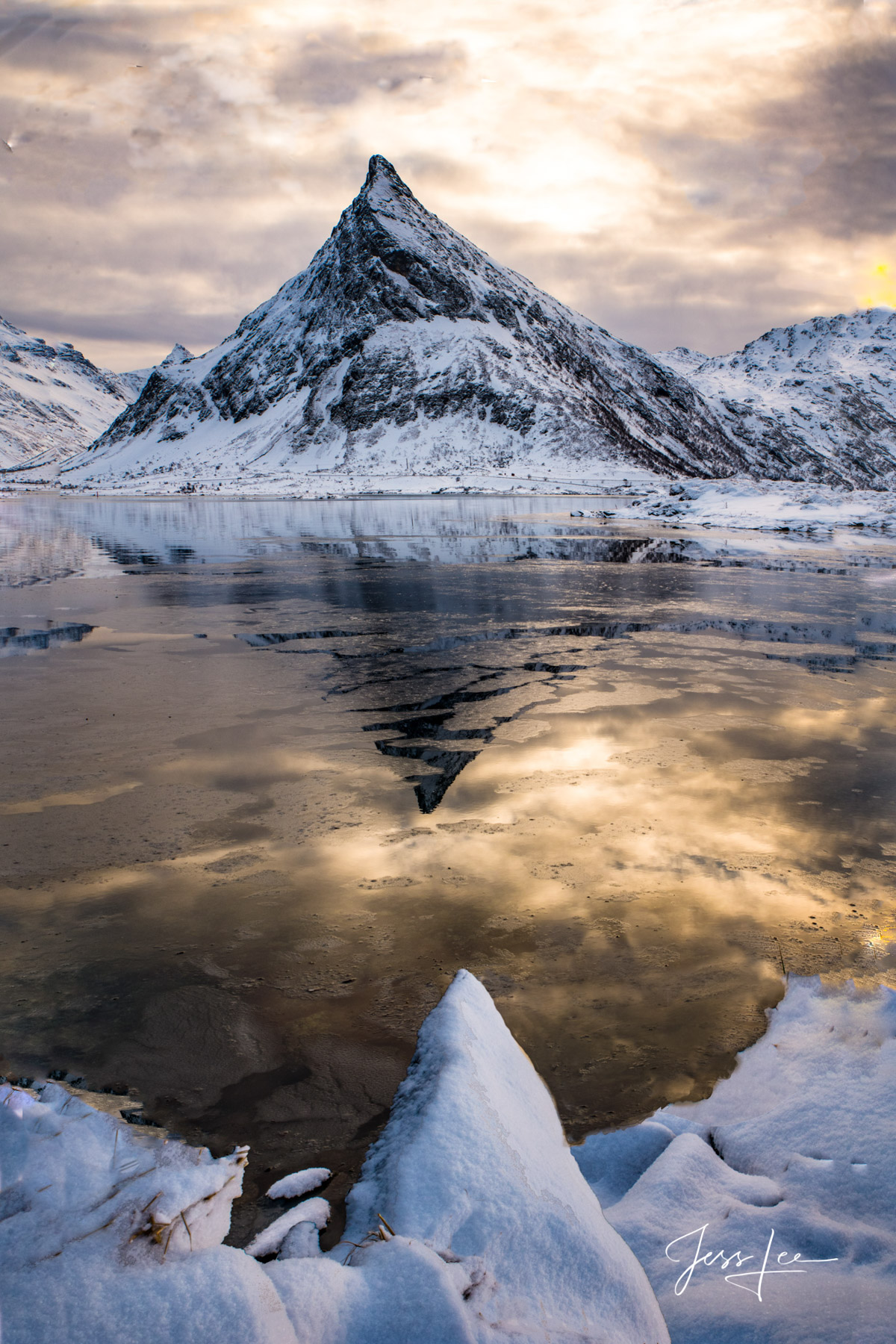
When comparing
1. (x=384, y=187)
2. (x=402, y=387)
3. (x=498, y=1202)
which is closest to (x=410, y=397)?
(x=402, y=387)

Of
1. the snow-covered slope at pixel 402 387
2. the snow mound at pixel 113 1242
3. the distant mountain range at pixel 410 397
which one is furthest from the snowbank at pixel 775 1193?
the snow-covered slope at pixel 402 387

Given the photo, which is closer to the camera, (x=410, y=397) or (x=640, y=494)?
(x=640, y=494)

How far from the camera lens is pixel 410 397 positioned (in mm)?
113500

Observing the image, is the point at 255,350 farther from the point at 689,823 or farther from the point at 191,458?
the point at 689,823

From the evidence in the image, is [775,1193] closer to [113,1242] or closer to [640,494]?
[113,1242]

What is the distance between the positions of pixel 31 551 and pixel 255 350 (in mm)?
134232

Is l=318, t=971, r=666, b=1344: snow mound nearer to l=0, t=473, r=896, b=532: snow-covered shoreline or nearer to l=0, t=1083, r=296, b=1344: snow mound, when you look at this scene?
l=0, t=1083, r=296, b=1344: snow mound

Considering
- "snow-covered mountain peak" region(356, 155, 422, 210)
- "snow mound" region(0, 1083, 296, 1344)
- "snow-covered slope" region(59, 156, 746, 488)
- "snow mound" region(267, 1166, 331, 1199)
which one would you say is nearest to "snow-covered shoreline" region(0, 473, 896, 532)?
"snow-covered slope" region(59, 156, 746, 488)

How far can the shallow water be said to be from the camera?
291 cm

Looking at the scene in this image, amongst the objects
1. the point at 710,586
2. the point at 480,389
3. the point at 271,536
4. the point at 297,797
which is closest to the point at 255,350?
the point at 480,389
